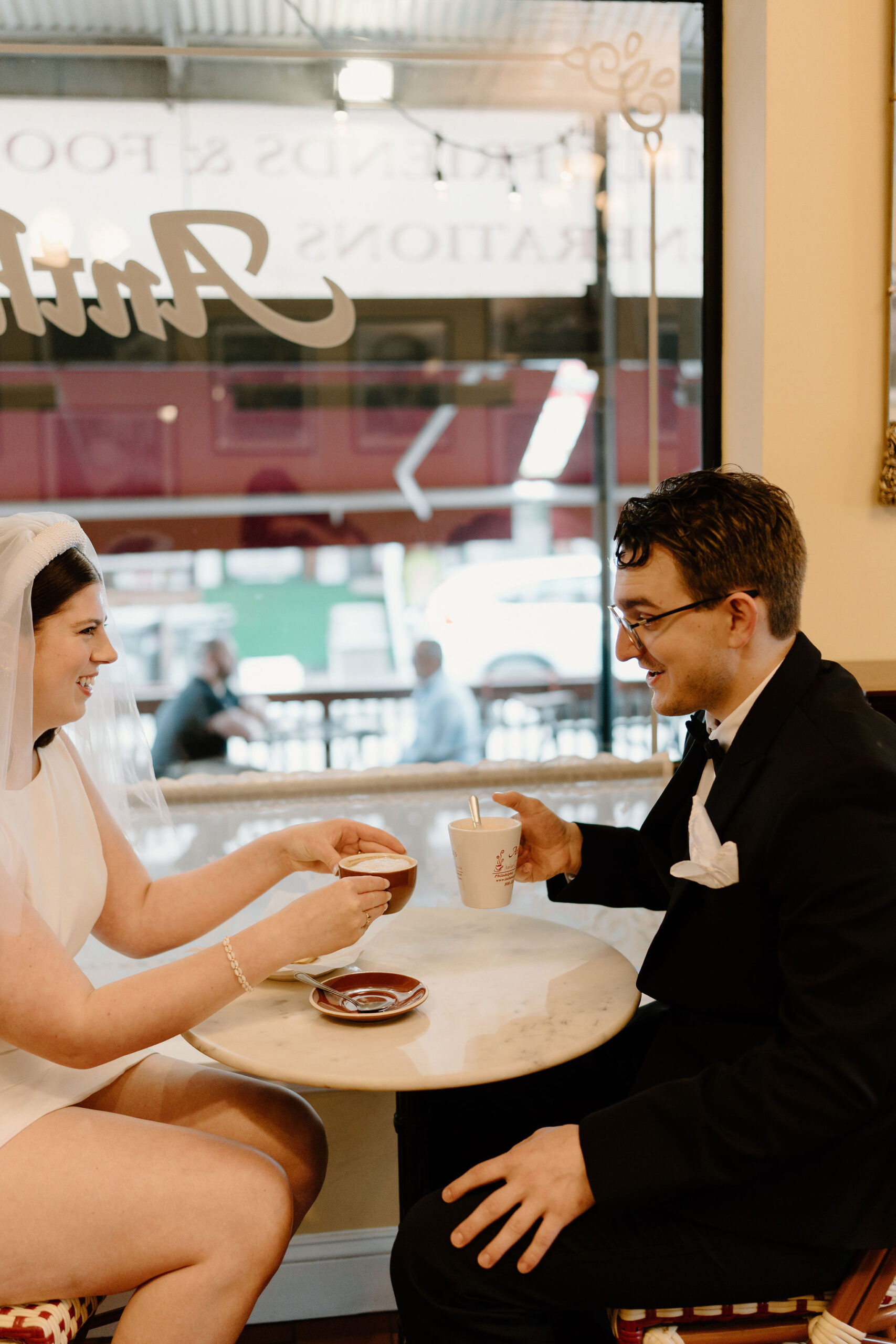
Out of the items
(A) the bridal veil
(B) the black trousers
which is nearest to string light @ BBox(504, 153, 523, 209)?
(A) the bridal veil

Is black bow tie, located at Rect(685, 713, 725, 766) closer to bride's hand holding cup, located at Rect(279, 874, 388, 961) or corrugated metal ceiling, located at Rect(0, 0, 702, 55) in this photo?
bride's hand holding cup, located at Rect(279, 874, 388, 961)

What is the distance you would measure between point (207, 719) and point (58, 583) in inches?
47.2

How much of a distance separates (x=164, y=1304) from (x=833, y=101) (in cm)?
272

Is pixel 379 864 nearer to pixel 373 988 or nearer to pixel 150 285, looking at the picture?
pixel 373 988

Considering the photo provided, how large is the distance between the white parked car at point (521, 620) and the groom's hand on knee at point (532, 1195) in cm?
162

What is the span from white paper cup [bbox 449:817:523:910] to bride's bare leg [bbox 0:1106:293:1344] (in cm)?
53

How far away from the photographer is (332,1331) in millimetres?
2242

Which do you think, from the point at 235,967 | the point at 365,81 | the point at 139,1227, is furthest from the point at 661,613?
the point at 365,81

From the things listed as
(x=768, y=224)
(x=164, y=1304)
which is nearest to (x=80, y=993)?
(x=164, y=1304)

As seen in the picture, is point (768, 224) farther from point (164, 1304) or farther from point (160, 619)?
point (164, 1304)

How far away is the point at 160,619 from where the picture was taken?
2812mm

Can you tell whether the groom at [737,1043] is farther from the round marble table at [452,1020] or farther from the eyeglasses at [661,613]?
the round marble table at [452,1020]

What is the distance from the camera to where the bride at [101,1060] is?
4.61ft

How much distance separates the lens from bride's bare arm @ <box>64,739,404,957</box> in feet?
6.10
